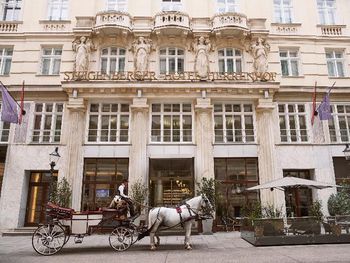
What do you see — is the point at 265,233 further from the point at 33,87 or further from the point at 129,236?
the point at 33,87

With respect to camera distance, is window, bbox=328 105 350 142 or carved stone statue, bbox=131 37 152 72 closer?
window, bbox=328 105 350 142

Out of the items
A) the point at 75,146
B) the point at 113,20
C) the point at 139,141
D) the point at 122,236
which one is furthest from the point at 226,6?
the point at 122,236

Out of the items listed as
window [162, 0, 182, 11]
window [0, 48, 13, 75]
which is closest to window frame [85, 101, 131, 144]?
window [0, 48, 13, 75]

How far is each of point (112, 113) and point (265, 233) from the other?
1157cm

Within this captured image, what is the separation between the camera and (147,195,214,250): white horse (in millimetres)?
10586

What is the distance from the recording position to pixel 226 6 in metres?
21.2

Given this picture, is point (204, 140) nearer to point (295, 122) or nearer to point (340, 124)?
point (295, 122)

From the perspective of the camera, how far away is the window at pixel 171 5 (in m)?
21.0

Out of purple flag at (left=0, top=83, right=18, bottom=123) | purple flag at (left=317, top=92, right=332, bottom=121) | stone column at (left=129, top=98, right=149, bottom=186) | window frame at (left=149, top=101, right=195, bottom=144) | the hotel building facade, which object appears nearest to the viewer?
purple flag at (left=0, top=83, right=18, bottom=123)

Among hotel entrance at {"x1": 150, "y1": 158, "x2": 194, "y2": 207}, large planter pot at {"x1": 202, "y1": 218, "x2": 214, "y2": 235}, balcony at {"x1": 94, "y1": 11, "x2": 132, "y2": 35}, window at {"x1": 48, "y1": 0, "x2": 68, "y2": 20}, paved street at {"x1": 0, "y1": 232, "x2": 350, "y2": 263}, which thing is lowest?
paved street at {"x1": 0, "y1": 232, "x2": 350, "y2": 263}

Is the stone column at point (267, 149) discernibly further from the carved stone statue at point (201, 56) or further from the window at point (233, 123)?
the carved stone statue at point (201, 56)

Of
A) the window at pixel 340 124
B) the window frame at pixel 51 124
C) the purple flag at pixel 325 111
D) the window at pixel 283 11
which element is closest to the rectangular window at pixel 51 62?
the window frame at pixel 51 124

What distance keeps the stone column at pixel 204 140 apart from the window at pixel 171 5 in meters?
7.31

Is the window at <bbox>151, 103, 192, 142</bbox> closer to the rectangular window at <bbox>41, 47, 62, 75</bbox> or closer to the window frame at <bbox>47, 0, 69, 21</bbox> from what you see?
the rectangular window at <bbox>41, 47, 62, 75</bbox>
